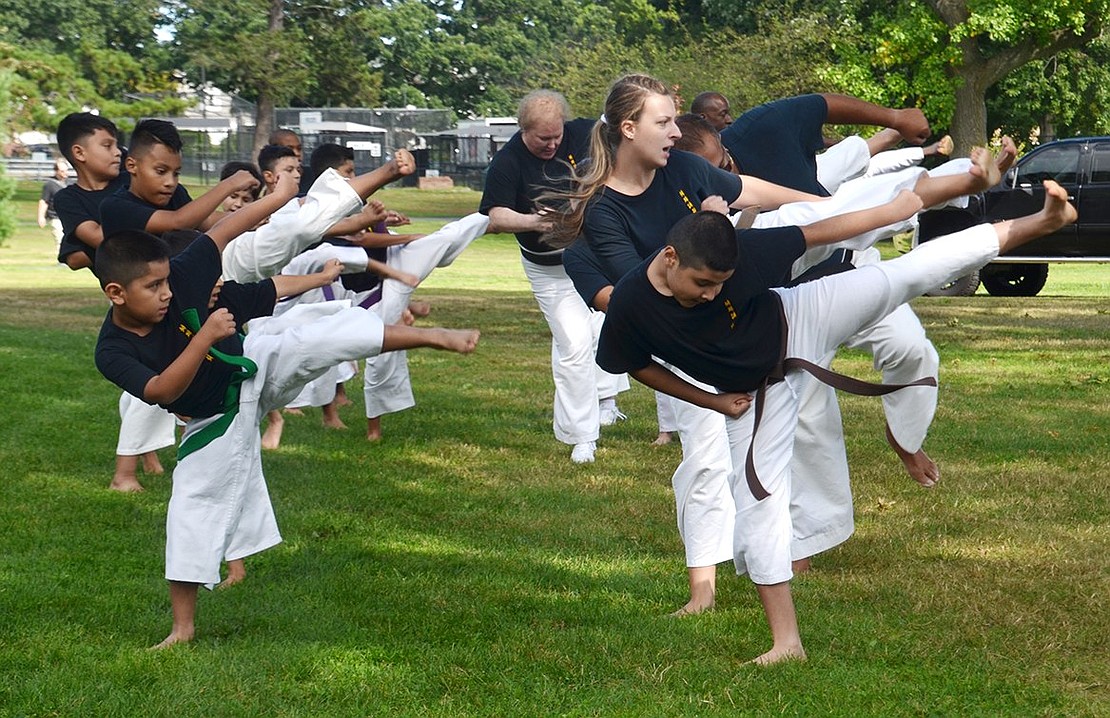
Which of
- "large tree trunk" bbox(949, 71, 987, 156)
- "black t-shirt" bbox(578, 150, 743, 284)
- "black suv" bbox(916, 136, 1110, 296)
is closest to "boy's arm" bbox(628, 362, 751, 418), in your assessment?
"black t-shirt" bbox(578, 150, 743, 284)

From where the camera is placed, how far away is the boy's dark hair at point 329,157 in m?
9.48

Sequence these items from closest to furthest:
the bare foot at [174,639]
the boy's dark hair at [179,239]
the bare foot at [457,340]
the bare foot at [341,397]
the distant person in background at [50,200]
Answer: the bare foot at [174,639]
the bare foot at [457,340]
the boy's dark hair at [179,239]
the bare foot at [341,397]
the distant person in background at [50,200]

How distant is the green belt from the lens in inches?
225

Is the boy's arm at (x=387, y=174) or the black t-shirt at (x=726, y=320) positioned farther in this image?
the boy's arm at (x=387, y=174)

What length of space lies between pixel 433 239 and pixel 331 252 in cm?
69

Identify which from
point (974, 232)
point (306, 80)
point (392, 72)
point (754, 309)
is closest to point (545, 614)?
point (754, 309)

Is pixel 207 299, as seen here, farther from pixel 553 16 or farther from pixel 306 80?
pixel 553 16

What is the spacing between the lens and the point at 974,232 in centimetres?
507

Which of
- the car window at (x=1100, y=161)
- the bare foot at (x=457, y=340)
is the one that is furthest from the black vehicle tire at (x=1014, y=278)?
the bare foot at (x=457, y=340)

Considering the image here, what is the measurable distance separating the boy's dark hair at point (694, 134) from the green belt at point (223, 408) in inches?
89.1

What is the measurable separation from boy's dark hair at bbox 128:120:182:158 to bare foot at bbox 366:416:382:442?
349 centimetres

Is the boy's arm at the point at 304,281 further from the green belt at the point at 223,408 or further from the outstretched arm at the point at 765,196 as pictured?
the outstretched arm at the point at 765,196

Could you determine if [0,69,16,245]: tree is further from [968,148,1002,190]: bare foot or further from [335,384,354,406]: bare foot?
[968,148,1002,190]: bare foot

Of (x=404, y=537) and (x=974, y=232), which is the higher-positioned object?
(x=974, y=232)
